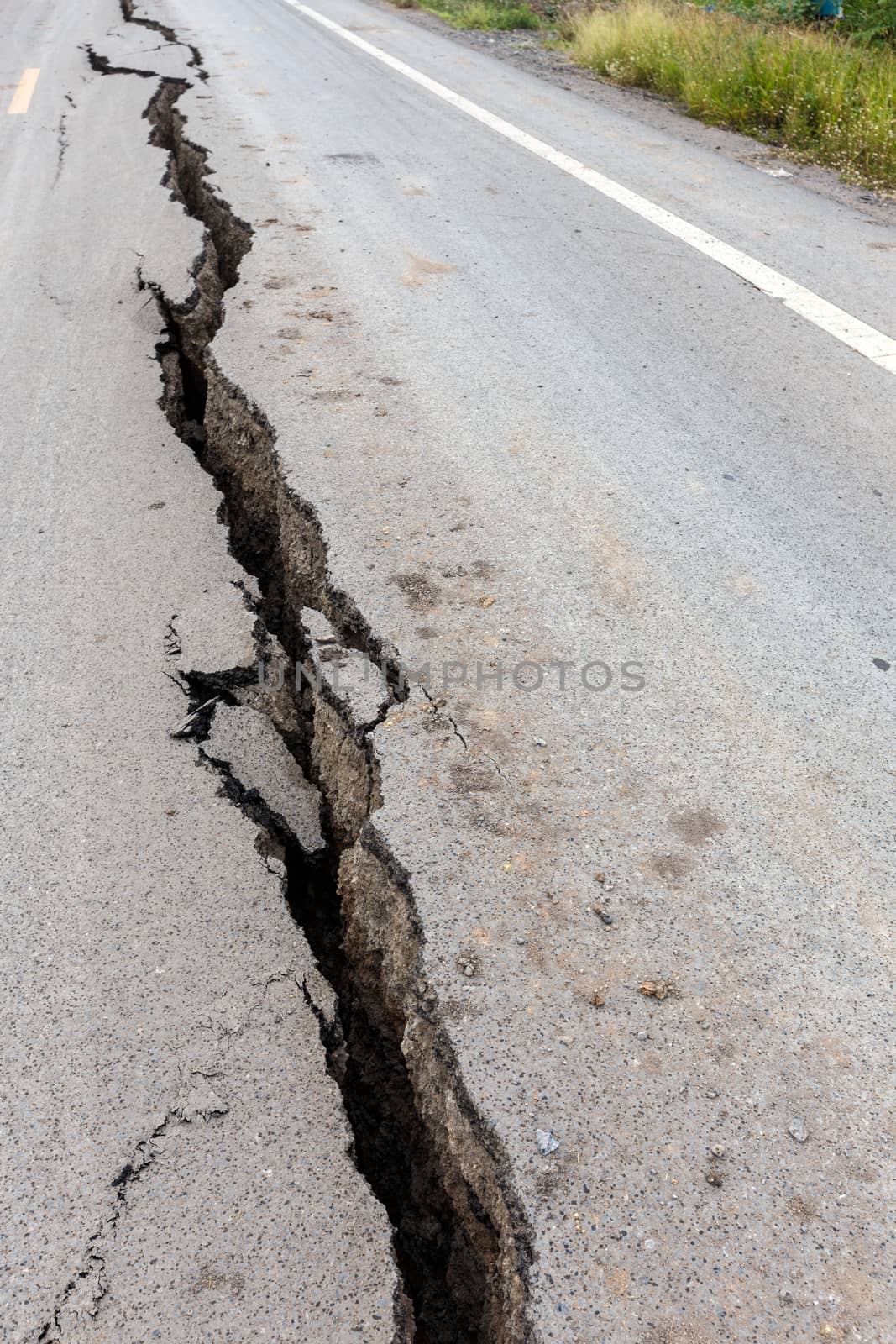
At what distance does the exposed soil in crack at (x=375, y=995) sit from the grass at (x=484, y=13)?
10.0 metres

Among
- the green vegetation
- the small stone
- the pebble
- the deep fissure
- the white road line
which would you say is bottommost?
the deep fissure

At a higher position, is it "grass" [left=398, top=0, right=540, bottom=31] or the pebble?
"grass" [left=398, top=0, right=540, bottom=31]

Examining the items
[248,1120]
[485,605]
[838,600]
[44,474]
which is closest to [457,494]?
[485,605]

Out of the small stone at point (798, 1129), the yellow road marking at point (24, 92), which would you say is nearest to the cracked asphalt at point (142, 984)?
the small stone at point (798, 1129)

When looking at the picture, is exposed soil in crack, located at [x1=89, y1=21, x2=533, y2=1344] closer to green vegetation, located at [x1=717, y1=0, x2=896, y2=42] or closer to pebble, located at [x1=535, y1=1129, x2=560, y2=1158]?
pebble, located at [x1=535, y1=1129, x2=560, y2=1158]

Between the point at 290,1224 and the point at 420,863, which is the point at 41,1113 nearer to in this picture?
the point at 290,1224

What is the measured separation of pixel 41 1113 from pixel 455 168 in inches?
250

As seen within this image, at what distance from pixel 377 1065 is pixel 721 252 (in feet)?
15.7

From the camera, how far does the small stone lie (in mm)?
1725

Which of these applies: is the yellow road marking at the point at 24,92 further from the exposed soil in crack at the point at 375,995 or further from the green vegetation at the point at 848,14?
the exposed soil in crack at the point at 375,995

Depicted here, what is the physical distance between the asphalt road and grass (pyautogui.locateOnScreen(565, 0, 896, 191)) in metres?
0.93

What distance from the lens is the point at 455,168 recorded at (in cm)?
664

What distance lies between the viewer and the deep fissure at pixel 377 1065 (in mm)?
1692

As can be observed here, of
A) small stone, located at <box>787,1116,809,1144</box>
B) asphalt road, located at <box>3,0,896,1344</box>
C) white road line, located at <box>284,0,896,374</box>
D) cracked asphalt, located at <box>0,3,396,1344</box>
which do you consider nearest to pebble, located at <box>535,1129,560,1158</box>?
asphalt road, located at <box>3,0,896,1344</box>
